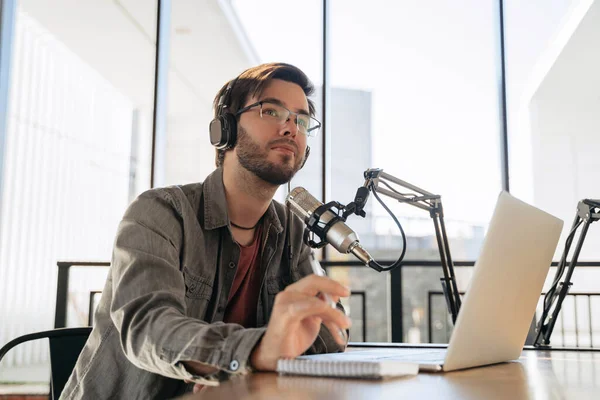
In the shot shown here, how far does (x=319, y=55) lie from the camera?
3.87 m

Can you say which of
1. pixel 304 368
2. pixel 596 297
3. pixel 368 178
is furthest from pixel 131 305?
pixel 596 297

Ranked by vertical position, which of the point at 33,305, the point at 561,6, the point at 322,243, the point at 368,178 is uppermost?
the point at 561,6

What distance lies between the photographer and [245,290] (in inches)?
55.6

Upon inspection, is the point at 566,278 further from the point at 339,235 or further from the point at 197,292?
the point at 197,292

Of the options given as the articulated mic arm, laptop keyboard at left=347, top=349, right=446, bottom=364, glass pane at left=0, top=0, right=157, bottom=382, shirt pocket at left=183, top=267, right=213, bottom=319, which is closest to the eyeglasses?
shirt pocket at left=183, top=267, right=213, bottom=319

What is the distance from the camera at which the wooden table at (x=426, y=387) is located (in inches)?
24.0

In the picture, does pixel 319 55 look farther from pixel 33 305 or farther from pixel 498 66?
pixel 33 305

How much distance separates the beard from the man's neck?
0.02 metres

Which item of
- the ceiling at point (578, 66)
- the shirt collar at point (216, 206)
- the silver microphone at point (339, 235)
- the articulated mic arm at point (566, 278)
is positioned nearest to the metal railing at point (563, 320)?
the ceiling at point (578, 66)

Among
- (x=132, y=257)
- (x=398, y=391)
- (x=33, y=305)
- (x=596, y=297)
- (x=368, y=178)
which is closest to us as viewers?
(x=398, y=391)

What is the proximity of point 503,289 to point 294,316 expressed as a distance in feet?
1.21

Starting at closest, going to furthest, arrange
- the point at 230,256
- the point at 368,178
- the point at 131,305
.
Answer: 1. the point at 131,305
2. the point at 230,256
3. the point at 368,178

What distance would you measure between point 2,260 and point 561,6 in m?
3.78

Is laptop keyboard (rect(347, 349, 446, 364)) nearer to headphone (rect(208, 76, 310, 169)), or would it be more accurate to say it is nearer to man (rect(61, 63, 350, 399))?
man (rect(61, 63, 350, 399))
